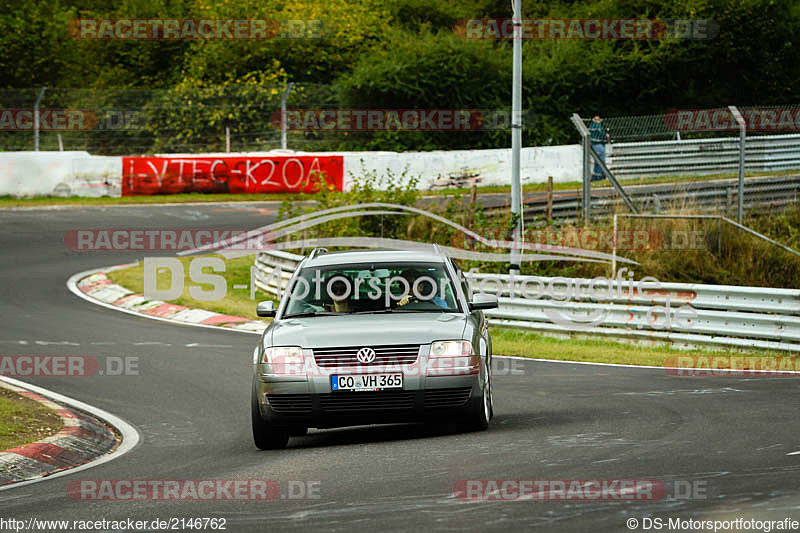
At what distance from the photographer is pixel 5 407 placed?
11.5 metres

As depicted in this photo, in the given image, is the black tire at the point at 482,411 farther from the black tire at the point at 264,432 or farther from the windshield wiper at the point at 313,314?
the black tire at the point at 264,432

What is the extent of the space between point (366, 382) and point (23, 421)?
12.1 feet

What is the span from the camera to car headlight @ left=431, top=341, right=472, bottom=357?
9.22 metres

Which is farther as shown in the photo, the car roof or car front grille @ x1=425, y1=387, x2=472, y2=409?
the car roof

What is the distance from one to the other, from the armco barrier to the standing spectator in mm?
4974

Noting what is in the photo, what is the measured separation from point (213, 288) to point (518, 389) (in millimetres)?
12352

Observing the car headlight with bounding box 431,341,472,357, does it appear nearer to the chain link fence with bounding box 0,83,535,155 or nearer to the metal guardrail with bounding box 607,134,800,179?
the metal guardrail with bounding box 607,134,800,179

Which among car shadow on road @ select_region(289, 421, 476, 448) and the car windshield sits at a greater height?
the car windshield

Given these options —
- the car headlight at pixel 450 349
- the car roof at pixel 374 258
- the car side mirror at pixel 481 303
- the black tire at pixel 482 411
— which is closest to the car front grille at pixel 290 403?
the car headlight at pixel 450 349

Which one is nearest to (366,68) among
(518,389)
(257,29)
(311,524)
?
(257,29)

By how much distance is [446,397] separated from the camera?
9180 millimetres

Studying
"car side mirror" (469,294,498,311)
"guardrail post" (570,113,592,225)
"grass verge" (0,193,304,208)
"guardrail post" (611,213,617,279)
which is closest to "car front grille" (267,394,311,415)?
"car side mirror" (469,294,498,311)

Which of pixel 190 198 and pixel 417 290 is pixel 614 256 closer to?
pixel 417 290

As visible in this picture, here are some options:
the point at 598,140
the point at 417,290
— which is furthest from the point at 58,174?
the point at 417,290
